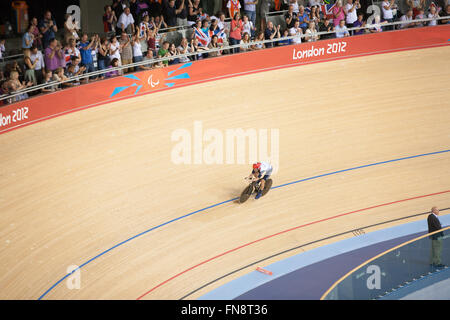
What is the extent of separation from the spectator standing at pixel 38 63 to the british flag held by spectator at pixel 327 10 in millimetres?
6177

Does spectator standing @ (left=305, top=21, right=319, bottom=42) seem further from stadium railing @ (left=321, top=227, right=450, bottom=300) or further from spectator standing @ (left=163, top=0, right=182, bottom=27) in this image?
stadium railing @ (left=321, top=227, right=450, bottom=300)

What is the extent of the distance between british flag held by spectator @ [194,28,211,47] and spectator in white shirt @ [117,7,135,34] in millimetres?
1197

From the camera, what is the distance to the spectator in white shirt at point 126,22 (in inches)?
444

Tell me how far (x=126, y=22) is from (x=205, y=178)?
337 cm

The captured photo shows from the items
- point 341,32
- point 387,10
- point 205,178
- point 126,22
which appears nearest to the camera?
point 205,178

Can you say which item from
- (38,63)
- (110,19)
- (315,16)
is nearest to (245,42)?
(315,16)

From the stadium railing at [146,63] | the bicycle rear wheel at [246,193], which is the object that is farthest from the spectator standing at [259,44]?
the bicycle rear wheel at [246,193]

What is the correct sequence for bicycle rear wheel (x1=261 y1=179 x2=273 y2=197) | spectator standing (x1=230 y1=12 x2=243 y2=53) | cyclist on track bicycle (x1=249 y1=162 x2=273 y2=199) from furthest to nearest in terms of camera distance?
1. spectator standing (x1=230 y1=12 x2=243 y2=53)
2. bicycle rear wheel (x1=261 y1=179 x2=273 y2=197)
3. cyclist on track bicycle (x1=249 y1=162 x2=273 y2=199)

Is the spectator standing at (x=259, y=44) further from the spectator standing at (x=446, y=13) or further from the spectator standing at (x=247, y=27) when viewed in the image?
the spectator standing at (x=446, y=13)

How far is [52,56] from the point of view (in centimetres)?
1002

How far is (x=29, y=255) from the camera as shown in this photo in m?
7.91

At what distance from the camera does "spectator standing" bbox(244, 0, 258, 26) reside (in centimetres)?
1267


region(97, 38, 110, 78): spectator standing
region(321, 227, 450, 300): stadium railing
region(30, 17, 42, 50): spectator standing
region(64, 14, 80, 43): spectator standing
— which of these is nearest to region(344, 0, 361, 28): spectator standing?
region(97, 38, 110, 78): spectator standing

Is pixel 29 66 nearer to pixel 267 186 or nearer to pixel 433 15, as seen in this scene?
pixel 267 186
